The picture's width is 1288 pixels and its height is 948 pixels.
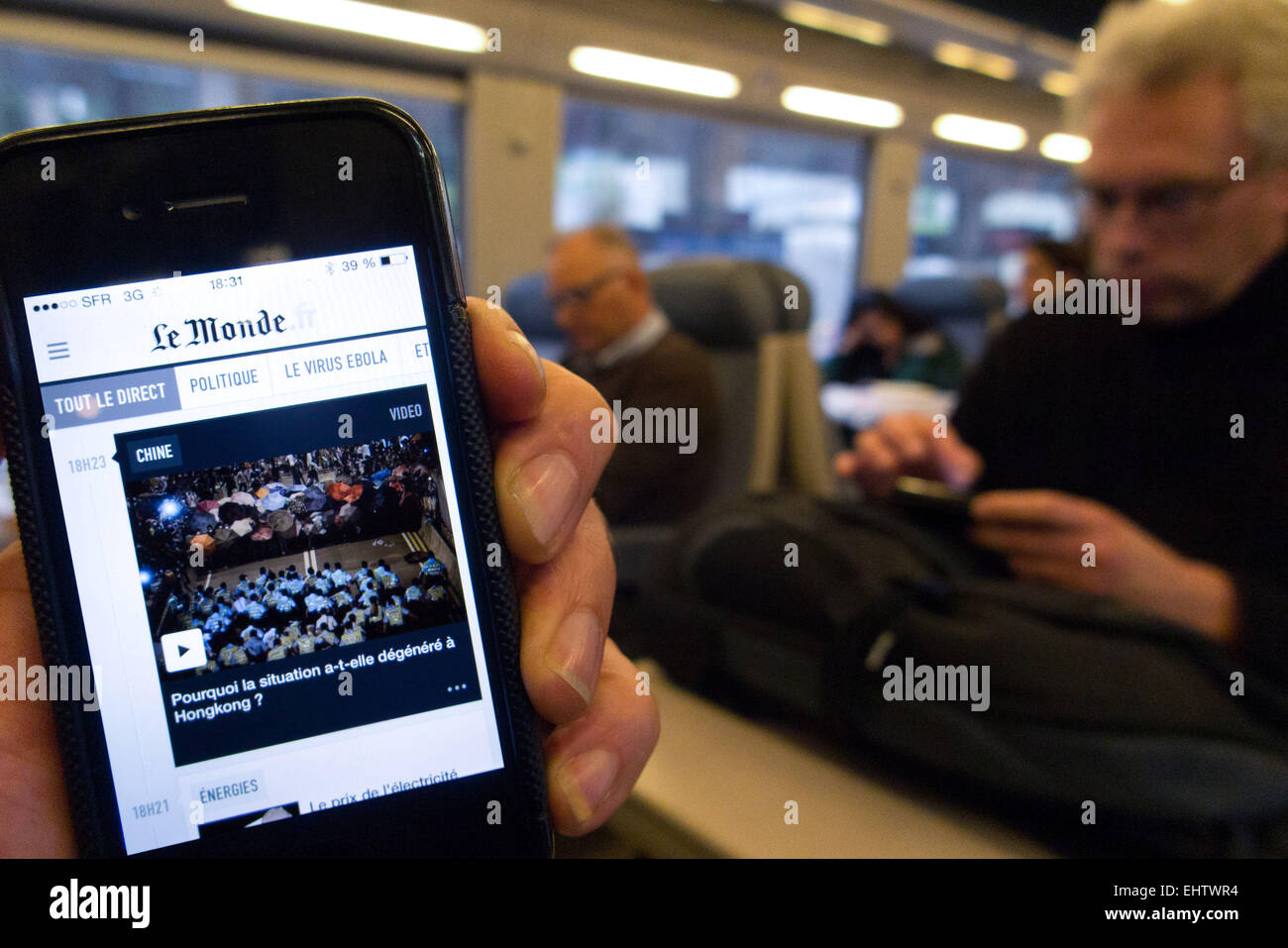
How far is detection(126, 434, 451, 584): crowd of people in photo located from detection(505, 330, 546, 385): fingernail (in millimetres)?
86

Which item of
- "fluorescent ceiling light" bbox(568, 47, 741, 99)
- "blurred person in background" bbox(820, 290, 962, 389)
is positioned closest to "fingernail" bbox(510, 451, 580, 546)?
"fluorescent ceiling light" bbox(568, 47, 741, 99)

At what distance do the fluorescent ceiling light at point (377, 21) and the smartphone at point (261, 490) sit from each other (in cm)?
249

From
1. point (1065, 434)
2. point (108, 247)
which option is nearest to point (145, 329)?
point (108, 247)

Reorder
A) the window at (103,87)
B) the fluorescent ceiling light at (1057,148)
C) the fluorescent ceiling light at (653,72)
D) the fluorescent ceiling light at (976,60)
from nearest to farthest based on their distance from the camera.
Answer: the window at (103,87) < the fluorescent ceiling light at (653,72) < the fluorescent ceiling light at (976,60) < the fluorescent ceiling light at (1057,148)

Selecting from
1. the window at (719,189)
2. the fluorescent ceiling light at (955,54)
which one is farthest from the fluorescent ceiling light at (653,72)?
the fluorescent ceiling light at (955,54)

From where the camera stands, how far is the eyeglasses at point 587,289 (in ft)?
5.82

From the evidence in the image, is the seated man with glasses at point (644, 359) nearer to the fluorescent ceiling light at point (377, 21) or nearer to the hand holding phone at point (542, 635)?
the hand holding phone at point (542, 635)

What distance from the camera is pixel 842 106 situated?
13.0ft

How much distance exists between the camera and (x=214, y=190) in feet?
1.15

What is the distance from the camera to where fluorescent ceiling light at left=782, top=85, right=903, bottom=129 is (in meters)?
3.76

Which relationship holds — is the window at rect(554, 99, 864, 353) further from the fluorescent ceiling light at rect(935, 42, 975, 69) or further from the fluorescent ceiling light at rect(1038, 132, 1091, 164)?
the fluorescent ceiling light at rect(1038, 132, 1091, 164)

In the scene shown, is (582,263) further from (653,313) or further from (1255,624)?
(1255,624)

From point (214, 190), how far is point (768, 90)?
3.74 meters

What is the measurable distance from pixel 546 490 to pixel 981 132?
5226mm
